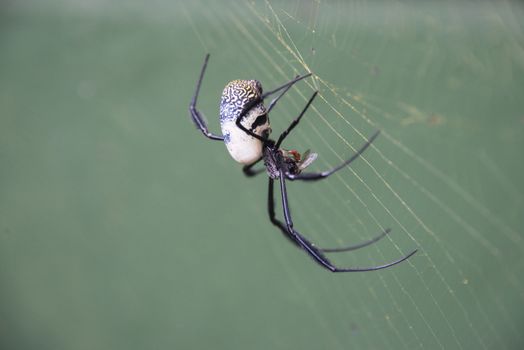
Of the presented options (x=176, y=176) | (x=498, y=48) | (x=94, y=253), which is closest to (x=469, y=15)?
(x=498, y=48)

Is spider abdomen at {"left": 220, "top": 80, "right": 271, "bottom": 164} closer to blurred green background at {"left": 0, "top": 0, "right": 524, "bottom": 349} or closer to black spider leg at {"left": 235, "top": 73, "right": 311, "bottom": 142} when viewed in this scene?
black spider leg at {"left": 235, "top": 73, "right": 311, "bottom": 142}

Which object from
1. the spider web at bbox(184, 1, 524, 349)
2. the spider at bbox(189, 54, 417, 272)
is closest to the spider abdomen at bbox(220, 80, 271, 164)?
the spider at bbox(189, 54, 417, 272)

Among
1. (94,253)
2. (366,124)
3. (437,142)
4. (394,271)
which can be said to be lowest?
(394,271)

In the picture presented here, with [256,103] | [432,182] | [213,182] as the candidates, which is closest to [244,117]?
[256,103]

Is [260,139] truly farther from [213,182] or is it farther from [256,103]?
[213,182]

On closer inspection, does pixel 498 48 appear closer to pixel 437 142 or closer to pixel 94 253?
pixel 437 142

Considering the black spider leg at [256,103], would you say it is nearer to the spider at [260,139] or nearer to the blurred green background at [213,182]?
the spider at [260,139]
